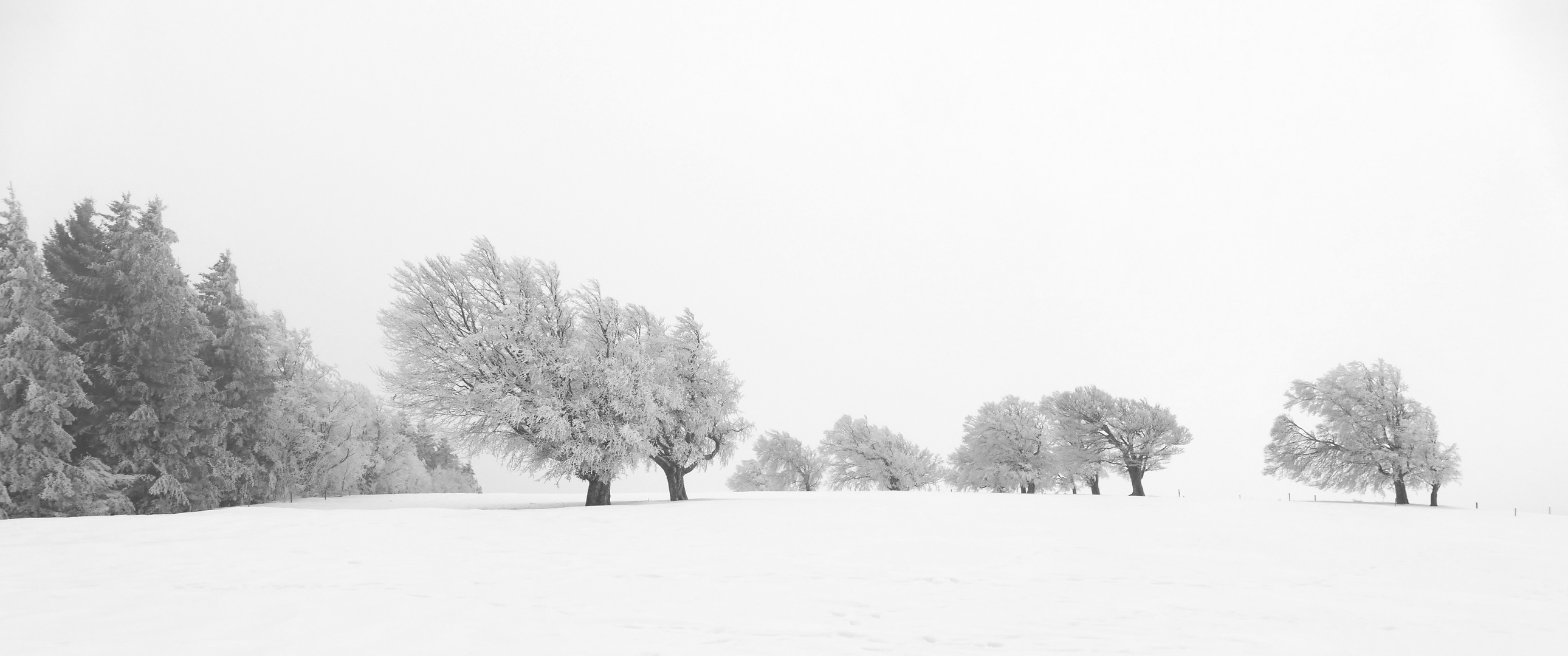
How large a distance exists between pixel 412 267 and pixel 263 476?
1461 centimetres

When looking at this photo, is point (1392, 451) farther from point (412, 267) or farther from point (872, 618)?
point (412, 267)

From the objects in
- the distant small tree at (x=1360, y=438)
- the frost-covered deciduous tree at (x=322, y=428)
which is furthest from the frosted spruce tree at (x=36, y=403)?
the distant small tree at (x=1360, y=438)

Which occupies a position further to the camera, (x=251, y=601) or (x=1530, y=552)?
(x=1530, y=552)

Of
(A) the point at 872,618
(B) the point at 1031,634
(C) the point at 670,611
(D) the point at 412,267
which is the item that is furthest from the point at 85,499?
(B) the point at 1031,634

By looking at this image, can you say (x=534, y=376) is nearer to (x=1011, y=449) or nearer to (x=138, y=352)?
(x=138, y=352)

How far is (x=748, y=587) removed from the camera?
9477 millimetres

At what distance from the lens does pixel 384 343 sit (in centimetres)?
2602

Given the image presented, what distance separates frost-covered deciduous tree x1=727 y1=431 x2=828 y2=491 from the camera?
60.4 meters

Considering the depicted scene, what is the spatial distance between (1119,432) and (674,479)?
29067 mm

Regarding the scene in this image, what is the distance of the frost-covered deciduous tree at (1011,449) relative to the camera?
159 feet

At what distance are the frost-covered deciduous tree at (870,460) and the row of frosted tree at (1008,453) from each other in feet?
0.24

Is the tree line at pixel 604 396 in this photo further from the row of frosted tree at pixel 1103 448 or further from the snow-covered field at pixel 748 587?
the snow-covered field at pixel 748 587

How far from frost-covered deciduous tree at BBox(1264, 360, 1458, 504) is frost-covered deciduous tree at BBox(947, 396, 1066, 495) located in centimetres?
1358

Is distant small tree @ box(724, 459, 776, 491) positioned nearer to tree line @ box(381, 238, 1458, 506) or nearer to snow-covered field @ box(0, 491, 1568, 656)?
tree line @ box(381, 238, 1458, 506)
